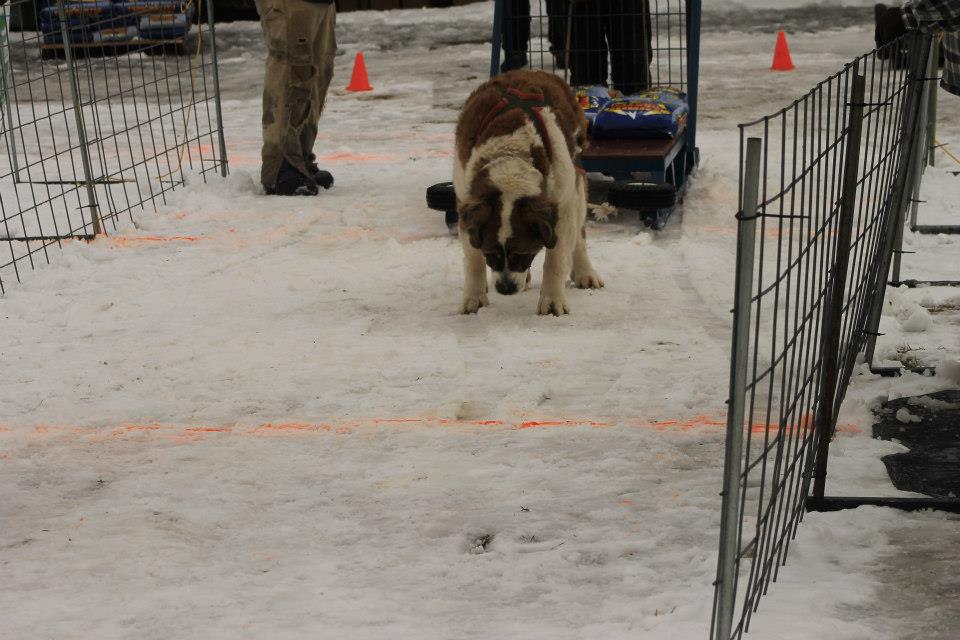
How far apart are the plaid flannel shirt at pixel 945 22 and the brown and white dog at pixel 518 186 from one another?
5.56ft

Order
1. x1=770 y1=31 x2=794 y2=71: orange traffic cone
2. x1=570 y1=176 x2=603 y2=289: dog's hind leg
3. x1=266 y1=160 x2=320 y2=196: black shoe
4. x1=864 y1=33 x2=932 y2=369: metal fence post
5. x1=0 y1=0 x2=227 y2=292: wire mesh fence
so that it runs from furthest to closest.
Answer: x1=770 y1=31 x2=794 y2=71: orange traffic cone < x1=266 y1=160 x2=320 y2=196: black shoe < x1=0 y1=0 x2=227 y2=292: wire mesh fence < x1=570 y1=176 x2=603 y2=289: dog's hind leg < x1=864 y1=33 x2=932 y2=369: metal fence post

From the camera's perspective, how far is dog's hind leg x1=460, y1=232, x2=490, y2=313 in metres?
5.14

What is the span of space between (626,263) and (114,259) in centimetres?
294

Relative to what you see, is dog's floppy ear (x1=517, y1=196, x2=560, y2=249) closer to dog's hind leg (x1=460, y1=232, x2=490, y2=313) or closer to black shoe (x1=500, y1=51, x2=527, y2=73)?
dog's hind leg (x1=460, y1=232, x2=490, y2=313)

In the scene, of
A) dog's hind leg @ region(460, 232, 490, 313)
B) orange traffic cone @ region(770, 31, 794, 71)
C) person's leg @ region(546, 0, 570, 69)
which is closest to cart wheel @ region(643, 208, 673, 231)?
person's leg @ region(546, 0, 570, 69)

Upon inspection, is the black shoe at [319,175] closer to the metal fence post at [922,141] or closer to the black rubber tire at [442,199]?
the black rubber tire at [442,199]

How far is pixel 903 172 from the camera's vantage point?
407cm

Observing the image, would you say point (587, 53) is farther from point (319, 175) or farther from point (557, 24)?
point (319, 175)

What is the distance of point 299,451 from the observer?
386 cm

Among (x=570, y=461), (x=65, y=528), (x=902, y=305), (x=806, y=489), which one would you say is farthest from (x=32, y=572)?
(x=902, y=305)

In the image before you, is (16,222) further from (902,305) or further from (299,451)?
(902,305)

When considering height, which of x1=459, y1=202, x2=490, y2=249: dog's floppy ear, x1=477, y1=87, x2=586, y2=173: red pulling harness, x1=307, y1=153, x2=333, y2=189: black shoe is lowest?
x1=307, y1=153, x2=333, y2=189: black shoe

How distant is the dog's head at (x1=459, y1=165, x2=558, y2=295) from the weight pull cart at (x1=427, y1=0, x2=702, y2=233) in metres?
1.68

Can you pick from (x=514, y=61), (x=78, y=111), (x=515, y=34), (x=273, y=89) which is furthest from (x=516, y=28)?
(x=78, y=111)
